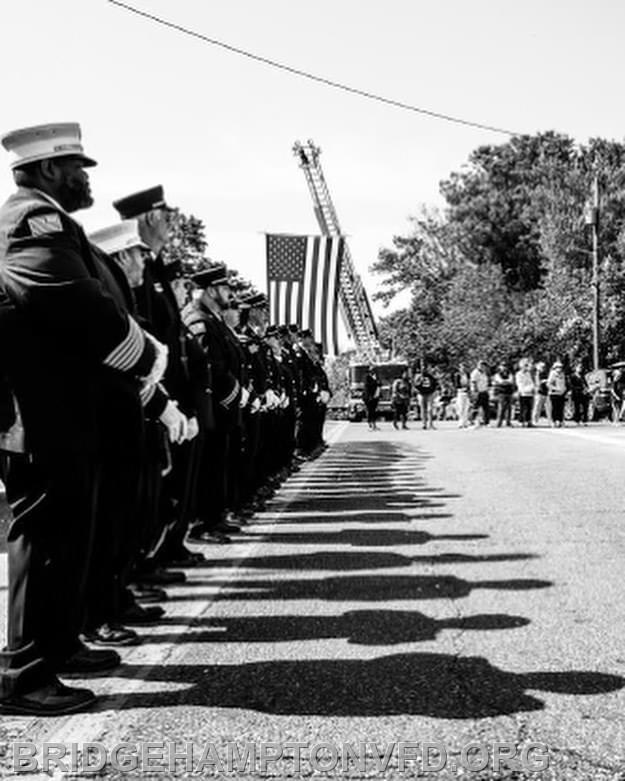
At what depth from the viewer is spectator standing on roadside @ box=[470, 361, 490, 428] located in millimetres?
29953

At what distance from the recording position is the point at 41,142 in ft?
13.8

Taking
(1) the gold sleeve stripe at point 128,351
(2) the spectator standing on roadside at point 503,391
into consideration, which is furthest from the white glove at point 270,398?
(2) the spectator standing on roadside at point 503,391

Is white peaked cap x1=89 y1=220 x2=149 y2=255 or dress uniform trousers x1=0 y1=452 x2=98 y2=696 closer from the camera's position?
dress uniform trousers x1=0 y1=452 x2=98 y2=696

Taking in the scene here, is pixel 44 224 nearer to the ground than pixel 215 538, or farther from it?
farther from it

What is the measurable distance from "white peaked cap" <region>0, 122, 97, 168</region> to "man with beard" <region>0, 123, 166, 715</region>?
0.17m

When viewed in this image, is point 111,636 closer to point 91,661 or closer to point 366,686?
point 91,661

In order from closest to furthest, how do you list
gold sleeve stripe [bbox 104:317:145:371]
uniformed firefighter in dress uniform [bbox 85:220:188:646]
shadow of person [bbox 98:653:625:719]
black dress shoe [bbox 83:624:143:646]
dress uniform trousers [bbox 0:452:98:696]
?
shadow of person [bbox 98:653:625:719], dress uniform trousers [bbox 0:452:98:696], gold sleeve stripe [bbox 104:317:145:371], uniformed firefighter in dress uniform [bbox 85:220:188:646], black dress shoe [bbox 83:624:143:646]

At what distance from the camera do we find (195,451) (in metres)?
7.09

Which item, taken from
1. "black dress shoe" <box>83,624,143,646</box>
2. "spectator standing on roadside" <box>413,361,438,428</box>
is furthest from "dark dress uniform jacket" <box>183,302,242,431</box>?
"spectator standing on roadside" <box>413,361,438,428</box>

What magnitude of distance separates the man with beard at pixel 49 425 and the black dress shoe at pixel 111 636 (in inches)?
30.9

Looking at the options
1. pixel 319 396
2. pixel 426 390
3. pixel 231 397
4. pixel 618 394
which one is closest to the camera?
pixel 231 397

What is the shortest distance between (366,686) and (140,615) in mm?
1613

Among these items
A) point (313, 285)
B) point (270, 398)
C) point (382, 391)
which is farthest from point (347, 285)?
point (270, 398)

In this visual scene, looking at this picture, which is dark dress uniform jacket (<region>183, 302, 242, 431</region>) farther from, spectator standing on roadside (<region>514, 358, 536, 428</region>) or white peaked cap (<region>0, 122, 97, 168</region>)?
spectator standing on roadside (<region>514, 358, 536, 428</region>)
